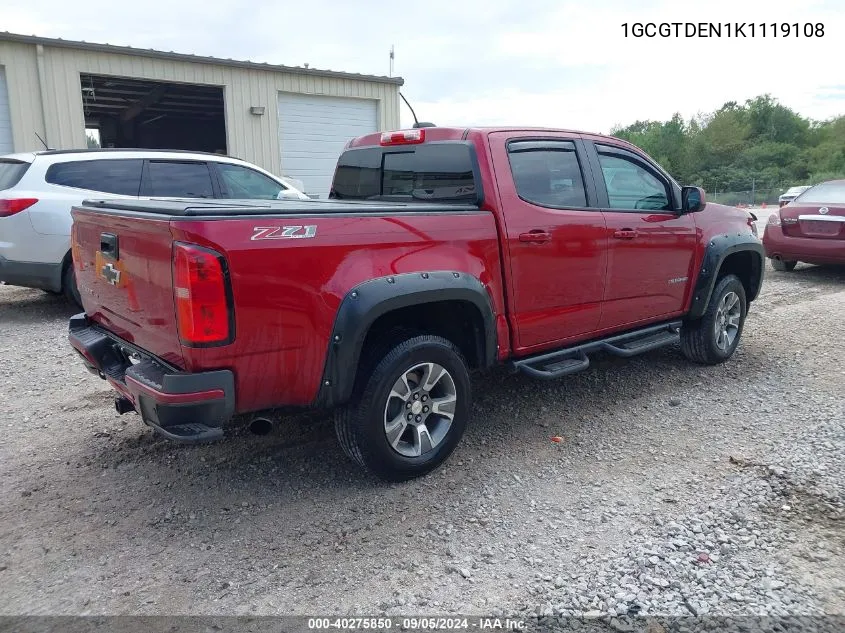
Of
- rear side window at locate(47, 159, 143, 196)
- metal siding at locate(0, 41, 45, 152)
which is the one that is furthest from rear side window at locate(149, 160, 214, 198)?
metal siding at locate(0, 41, 45, 152)

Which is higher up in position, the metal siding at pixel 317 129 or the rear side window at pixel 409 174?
the metal siding at pixel 317 129

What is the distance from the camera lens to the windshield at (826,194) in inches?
391

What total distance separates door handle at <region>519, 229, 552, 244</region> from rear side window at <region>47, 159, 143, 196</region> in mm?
5138

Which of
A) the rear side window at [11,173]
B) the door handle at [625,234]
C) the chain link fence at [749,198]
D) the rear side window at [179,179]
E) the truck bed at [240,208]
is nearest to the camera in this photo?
→ the truck bed at [240,208]

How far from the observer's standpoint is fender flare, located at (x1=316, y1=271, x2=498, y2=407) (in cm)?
321

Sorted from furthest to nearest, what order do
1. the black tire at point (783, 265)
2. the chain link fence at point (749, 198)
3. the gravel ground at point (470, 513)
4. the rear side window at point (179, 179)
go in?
the chain link fence at point (749, 198) < the black tire at point (783, 265) < the rear side window at point (179, 179) < the gravel ground at point (470, 513)

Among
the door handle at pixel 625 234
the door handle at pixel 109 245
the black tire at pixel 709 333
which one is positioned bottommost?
the black tire at pixel 709 333

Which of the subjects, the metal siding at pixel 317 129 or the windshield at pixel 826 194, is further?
the metal siding at pixel 317 129

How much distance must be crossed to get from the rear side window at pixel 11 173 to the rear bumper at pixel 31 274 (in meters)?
0.75

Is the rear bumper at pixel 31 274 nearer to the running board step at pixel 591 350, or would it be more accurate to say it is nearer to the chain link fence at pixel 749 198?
the running board step at pixel 591 350

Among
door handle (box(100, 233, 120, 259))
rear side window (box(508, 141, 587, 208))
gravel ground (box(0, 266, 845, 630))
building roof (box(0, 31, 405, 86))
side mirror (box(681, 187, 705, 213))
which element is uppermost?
building roof (box(0, 31, 405, 86))

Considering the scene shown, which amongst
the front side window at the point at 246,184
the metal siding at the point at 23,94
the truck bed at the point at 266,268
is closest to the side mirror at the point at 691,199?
the truck bed at the point at 266,268

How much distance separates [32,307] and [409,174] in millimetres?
5727

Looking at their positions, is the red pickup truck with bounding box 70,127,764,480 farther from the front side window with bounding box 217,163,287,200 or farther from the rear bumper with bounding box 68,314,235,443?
the front side window with bounding box 217,163,287,200
